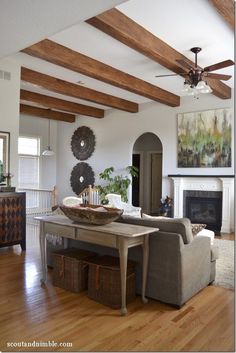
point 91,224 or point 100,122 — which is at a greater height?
point 100,122

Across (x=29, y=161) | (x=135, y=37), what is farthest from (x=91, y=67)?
(x=29, y=161)

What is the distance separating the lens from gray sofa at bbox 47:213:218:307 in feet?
9.03

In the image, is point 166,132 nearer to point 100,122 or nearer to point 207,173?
point 207,173

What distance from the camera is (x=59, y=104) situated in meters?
7.68

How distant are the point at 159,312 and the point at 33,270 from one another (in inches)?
73.4

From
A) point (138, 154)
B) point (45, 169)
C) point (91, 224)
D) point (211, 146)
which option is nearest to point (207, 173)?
point (211, 146)

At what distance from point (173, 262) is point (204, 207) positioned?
15.0 ft

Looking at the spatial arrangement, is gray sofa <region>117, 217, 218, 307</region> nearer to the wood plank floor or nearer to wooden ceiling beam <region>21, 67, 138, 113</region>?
the wood plank floor

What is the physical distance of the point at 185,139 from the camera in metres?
7.28

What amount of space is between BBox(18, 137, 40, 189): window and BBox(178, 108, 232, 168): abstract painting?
Result: 4.90 metres

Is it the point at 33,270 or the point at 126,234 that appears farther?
the point at 33,270

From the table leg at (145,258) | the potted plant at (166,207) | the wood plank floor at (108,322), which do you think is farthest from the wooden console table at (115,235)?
the potted plant at (166,207)

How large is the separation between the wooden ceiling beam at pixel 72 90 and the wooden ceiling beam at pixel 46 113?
237 centimetres

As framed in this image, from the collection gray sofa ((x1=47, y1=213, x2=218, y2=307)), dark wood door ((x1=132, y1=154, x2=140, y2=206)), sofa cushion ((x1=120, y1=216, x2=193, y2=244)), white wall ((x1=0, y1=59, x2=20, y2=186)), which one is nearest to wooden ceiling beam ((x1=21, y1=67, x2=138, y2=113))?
white wall ((x1=0, y1=59, x2=20, y2=186))
